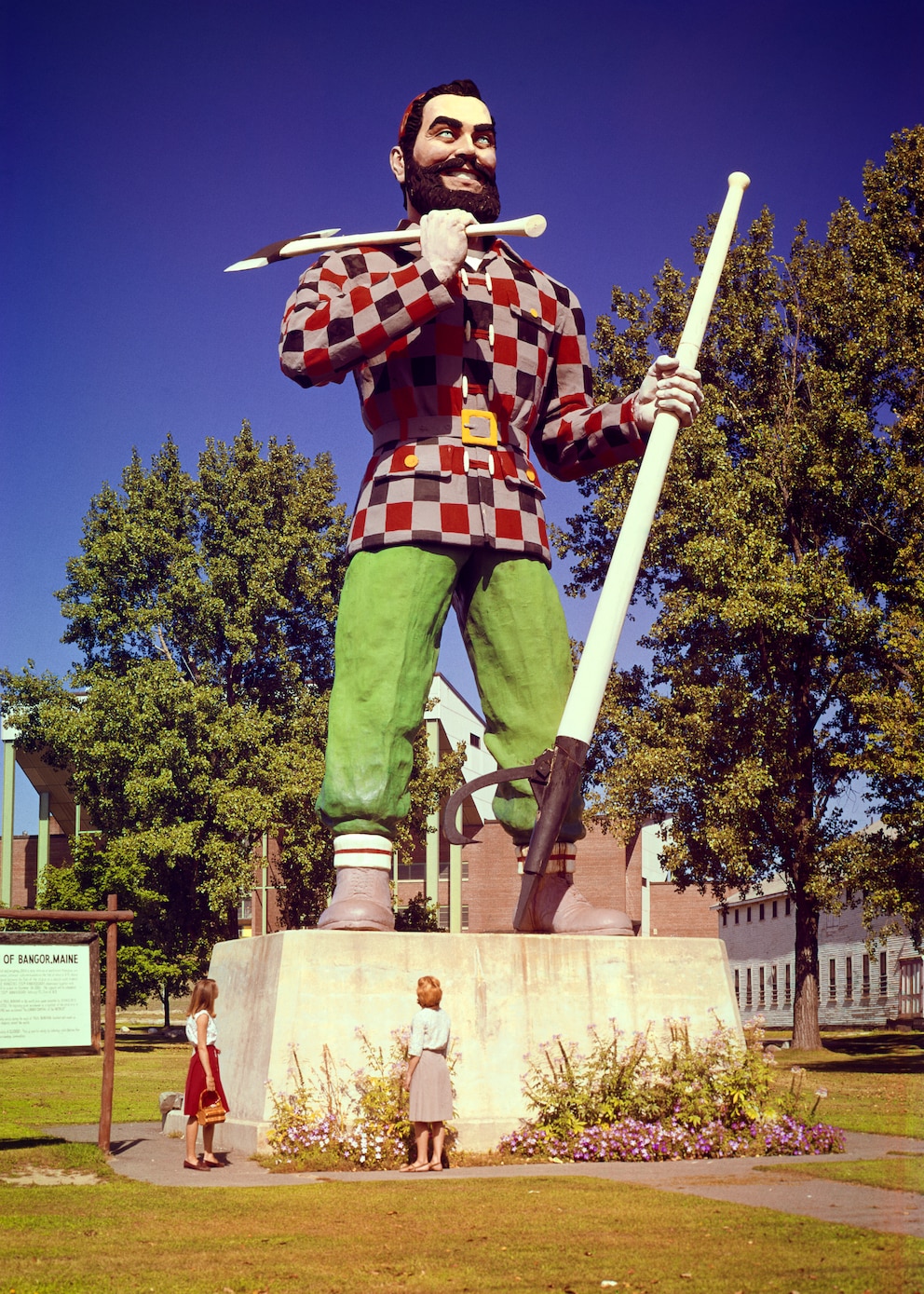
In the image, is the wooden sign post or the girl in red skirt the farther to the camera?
the wooden sign post

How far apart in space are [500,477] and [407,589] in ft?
2.72

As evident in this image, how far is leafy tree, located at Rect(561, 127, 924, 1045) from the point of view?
1859 cm

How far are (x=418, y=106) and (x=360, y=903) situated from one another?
4438mm

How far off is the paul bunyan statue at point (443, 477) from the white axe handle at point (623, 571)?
0.21m

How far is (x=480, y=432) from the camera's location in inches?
317

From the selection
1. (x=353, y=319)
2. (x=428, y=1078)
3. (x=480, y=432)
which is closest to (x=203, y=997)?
(x=428, y=1078)

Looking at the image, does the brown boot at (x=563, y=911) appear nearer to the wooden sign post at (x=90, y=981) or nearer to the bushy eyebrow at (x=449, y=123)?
the wooden sign post at (x=90, y=981)

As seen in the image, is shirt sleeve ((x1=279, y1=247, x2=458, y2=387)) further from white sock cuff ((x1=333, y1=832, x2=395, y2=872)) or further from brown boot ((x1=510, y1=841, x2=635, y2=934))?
brown boot ((x1=510, y1=841, x2=635, y2=934))

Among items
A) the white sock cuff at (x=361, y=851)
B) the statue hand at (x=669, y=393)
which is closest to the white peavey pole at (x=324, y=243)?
the statue hand at (x=669, y=393)

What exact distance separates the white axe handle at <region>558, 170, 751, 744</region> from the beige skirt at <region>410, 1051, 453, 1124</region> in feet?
6.02

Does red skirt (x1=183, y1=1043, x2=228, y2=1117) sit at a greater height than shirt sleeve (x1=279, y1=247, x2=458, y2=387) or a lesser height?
lesser

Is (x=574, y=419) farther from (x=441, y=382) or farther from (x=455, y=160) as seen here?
(x=455, y=160)

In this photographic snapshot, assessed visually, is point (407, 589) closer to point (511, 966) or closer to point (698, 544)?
point (511, 966)

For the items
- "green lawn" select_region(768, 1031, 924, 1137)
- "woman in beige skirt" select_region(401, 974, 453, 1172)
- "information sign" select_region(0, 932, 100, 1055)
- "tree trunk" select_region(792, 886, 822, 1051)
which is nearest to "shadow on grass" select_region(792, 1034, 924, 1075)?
"green lawn" select_region(768, 1031, 924, 1137)
